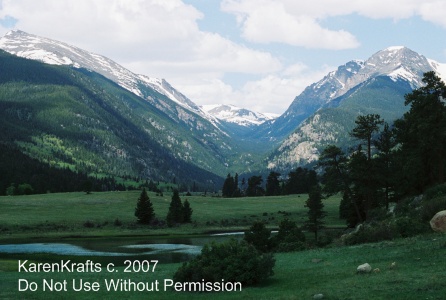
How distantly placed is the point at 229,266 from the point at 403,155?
49.9 metres

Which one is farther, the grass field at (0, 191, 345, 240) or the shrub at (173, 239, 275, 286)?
the grass field at (0, 191, 345, 240)

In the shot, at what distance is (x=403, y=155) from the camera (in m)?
72.0

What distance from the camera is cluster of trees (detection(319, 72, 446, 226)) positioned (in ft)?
211

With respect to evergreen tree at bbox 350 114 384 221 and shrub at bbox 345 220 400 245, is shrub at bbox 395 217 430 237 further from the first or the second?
evergreen tree at bbox 350 114 384 221

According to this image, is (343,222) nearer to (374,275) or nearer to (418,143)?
(418,143)

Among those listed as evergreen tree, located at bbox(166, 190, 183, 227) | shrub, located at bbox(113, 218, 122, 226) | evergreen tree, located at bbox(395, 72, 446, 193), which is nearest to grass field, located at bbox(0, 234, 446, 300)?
evergreen tree, located at bbox(395, 72, 446, 193)

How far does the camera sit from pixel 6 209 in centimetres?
13438

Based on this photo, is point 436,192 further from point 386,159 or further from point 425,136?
point 386,159

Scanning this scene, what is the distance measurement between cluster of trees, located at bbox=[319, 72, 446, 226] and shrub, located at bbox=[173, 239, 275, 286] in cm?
4027

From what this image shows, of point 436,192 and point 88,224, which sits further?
point 88,224

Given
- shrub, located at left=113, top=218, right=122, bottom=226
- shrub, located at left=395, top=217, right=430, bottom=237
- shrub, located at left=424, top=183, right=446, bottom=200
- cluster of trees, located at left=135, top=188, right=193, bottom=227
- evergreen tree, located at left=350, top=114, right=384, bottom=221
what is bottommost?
shrub, located at left=113, top=218, right=122, bottom=226

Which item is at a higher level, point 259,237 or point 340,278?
point 340,278

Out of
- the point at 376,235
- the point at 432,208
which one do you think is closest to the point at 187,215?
the point at 376,235

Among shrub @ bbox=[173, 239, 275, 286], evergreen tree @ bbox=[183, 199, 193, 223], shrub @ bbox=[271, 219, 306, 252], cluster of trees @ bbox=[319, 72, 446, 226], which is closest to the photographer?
shrub @ bbox=[173, 239, 275, 286]
